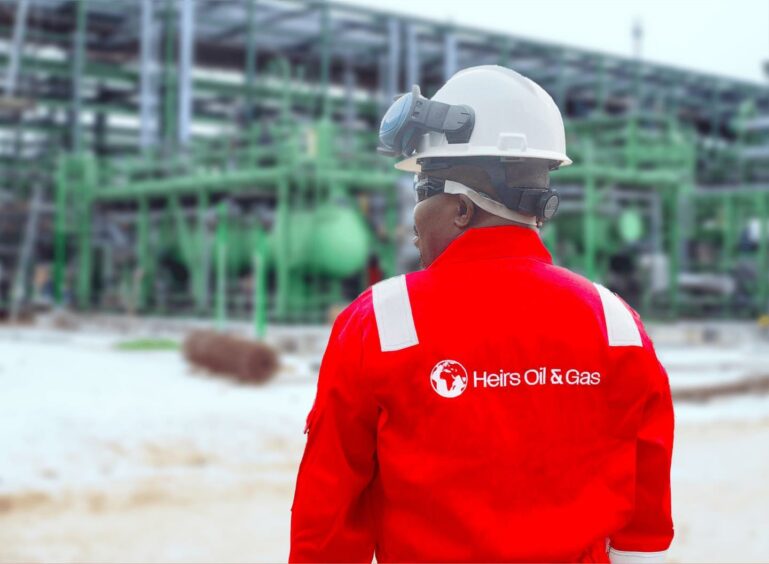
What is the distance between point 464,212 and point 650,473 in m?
0.60

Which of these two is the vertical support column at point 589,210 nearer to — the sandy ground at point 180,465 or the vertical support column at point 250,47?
the sandy ground at point 180,465

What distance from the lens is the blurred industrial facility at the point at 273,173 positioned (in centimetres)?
1634

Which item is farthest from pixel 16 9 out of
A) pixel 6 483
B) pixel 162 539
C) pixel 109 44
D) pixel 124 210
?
pixel 162 539

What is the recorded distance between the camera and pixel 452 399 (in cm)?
176

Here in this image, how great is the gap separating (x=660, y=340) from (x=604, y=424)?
17910 mm

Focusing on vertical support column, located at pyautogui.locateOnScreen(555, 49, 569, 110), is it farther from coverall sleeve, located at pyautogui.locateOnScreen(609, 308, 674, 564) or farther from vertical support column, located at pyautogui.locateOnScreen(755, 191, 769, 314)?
coverall sleeve, located at pyautogui.locateOnScreen(609, 308, 674, 564)

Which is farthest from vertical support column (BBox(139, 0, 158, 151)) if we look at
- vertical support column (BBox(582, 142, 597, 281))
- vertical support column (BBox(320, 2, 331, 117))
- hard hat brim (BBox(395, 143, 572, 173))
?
hard hat brim (BBox(395, 143, 572, 173))

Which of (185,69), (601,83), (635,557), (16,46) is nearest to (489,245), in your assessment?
(635,557)

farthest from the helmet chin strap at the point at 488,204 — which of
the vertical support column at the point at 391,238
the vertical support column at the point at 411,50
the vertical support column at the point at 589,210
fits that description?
the vertical support column at the point at 411,50

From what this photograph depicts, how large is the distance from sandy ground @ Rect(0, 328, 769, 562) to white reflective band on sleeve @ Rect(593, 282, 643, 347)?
3.92 metres

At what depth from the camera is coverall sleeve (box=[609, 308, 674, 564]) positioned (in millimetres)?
1903

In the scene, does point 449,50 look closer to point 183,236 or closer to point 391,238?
point 391,238

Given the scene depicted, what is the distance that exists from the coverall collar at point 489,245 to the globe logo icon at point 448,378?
22 cm

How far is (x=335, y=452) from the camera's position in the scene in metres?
1.82
